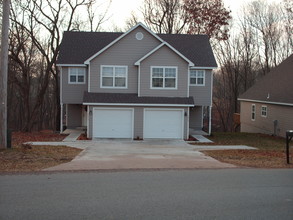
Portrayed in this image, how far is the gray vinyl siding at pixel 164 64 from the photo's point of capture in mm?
25969

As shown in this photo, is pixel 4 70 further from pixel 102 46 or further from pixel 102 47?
pixel 102 46

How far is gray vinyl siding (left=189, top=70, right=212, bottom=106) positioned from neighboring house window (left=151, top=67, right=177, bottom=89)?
2975mm

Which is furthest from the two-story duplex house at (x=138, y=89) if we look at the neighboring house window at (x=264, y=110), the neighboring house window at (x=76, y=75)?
the neighboring house window at (x=264, y=110)

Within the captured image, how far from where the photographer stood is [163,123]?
25797 mm

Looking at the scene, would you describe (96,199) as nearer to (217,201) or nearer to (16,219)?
(16,219)

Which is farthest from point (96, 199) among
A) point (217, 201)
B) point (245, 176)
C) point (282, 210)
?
point (245, 176)

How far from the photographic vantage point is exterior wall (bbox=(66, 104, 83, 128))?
3039 cm

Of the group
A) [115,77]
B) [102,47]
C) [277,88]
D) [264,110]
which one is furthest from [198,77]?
[264,110]

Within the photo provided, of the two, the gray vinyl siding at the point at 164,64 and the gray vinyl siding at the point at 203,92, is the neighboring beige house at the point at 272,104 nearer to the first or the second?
the gray vinyl siding at the point at 203,92

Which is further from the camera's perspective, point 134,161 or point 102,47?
point 102,47

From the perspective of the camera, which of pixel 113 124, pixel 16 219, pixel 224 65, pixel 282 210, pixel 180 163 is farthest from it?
pixel 224 65

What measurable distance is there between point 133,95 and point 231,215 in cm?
1920

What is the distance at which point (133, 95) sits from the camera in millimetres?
26203

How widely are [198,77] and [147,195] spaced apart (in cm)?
2081
